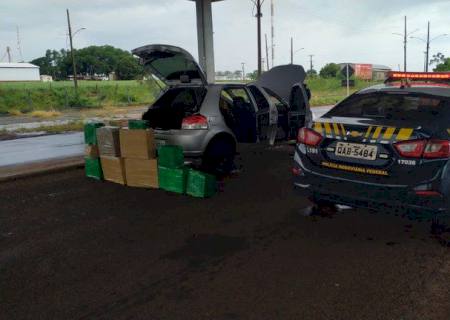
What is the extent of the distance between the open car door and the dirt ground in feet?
7.79

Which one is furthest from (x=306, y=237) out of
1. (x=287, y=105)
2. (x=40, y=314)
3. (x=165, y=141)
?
(x=287, y=105)

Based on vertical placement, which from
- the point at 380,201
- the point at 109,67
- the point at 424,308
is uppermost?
the point at 109,67

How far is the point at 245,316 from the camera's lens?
9.48 ft

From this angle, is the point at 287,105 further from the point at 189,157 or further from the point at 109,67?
the point at 109,67

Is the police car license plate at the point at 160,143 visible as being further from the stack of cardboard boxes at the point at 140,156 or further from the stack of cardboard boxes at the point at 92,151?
the stack of cardboard boxes at the point at 92,151

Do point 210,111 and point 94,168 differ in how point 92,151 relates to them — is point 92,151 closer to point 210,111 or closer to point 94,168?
point 94,168

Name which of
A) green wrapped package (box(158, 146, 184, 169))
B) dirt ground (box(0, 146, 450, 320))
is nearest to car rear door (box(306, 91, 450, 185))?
dirt ground (box(0, 146, 450, 320))

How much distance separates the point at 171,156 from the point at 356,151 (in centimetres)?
275

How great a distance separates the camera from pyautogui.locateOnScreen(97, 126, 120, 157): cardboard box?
6.37 m

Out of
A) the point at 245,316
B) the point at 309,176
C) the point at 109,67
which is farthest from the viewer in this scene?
the point at 109,67

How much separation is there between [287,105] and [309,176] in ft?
13.7

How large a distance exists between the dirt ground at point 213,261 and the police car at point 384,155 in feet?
1.39

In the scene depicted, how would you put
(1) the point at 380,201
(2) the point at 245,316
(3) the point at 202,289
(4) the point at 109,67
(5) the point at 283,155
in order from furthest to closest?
(4) the point at 109,67 < (5) the point at 283,155 < (1) the point at 380,201 < (3) the point at 202,289 < (2) the point at 245,316

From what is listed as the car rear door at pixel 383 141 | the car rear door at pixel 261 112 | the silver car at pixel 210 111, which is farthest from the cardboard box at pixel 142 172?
the car rear door at pixel 383 141
